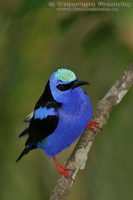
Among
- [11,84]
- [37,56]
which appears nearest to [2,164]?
[11,84]

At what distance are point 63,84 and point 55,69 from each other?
88 centimetres

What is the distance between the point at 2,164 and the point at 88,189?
1.31m

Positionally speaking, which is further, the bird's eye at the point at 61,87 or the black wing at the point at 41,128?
the black wing at the point at 41,128

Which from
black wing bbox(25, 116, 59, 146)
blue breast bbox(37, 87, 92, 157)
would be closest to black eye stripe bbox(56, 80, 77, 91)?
blue breast bbox(37, 87, 92, 157)

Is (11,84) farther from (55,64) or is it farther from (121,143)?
(121,143)

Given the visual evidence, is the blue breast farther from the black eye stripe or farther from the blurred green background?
the blurred green background

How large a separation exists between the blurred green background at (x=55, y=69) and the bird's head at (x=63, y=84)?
30cm

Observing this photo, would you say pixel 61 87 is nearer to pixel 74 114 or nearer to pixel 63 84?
pixel 63 84

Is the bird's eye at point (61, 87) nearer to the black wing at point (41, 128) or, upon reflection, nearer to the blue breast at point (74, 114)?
the blue breast at point (74, 114)

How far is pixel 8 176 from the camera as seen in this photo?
4082mm

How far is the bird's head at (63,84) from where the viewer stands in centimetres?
332

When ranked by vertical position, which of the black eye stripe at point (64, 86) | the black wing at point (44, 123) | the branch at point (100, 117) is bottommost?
the branch at point (100, 117)

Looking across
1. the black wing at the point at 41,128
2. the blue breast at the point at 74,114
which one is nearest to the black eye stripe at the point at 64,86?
the blue breast at the point at 74,114

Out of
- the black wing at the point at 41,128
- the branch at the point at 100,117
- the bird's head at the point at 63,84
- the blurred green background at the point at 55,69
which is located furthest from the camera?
the black wing at the point at 41,128
